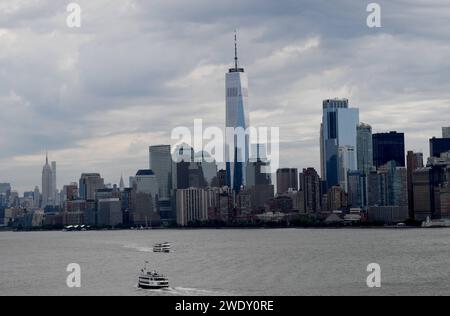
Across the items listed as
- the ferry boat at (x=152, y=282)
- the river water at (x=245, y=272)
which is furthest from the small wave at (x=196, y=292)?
the ferry boat at (x=152, y=282)

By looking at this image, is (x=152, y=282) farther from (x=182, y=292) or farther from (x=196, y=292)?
(x=196, y=292)

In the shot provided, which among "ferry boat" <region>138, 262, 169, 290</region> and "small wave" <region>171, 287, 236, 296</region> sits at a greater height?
"ferry boat" <region>138, 262, 169, 290</region>

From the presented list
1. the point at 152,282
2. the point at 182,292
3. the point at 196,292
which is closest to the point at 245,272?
the point at 152,282

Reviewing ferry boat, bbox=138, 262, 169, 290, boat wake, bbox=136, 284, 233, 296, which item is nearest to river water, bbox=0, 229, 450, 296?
boat wake, bbox=136, 284, 233, 296

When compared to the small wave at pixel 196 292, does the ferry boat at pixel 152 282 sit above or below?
above

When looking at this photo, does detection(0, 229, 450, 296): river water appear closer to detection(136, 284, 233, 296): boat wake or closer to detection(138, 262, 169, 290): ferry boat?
detection(136, 284, 233, 296): boat wake

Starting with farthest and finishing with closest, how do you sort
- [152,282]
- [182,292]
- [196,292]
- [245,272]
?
[245,272] → [152,282] → [182,292] → [196,292]

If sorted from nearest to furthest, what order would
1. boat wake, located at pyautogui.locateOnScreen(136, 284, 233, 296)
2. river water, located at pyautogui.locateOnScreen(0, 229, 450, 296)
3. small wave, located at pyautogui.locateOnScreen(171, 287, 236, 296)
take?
1. small wave, located at pyautogui.locateOnScreen(171, 287, 236, 296)
2. boat wake, located at pyautogui.locateOnScreen(136, 284, 233, 296)
3. river water, located at pyautogui.locateOnScreen(0, 229, 450, 296)

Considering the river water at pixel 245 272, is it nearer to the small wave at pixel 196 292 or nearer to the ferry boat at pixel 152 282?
the small wave at pixel 196 292

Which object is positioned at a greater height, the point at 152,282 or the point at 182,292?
the point at 152,282

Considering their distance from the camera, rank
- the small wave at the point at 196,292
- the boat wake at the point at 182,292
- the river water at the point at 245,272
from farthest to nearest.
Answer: the river water at the point at 245,272
the boat wake at the point at 182,292
the small wave at the point at 196,292
